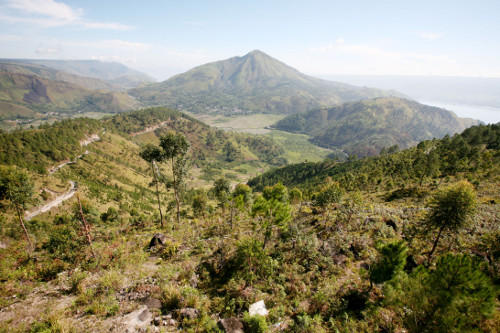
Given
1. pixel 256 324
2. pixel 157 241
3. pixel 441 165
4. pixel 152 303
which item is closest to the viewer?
pixel 256 324

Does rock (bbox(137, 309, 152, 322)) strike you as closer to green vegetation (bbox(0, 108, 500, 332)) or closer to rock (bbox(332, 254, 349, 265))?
green vegetation (bbox(0, 108, 500, 332))

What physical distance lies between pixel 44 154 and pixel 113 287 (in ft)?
438

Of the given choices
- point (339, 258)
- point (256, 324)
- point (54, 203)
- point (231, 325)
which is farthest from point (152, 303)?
point (54, 203)

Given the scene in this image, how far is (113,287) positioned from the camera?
56.5 ft

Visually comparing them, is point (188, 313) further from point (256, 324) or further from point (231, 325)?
point (256, 324)

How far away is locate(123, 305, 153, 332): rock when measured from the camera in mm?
13878

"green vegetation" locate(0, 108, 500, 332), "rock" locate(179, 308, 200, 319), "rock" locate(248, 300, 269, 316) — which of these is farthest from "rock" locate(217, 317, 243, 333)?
"rock" locate(179, 308, 200, 319)

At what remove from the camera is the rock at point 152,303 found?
1575 centimetres

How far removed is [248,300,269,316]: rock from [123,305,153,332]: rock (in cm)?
727

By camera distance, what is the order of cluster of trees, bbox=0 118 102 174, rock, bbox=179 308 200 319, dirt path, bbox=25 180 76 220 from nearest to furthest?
rock, bbox=179 308 200 319, dirt path, bbox=25 180 76 220, cluster of trees, bbox=0 118 102 174

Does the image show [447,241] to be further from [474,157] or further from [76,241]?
[474,157]

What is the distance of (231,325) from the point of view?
570 inches

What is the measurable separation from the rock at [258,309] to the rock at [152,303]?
693cm

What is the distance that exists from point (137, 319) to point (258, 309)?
8662 millimetres
